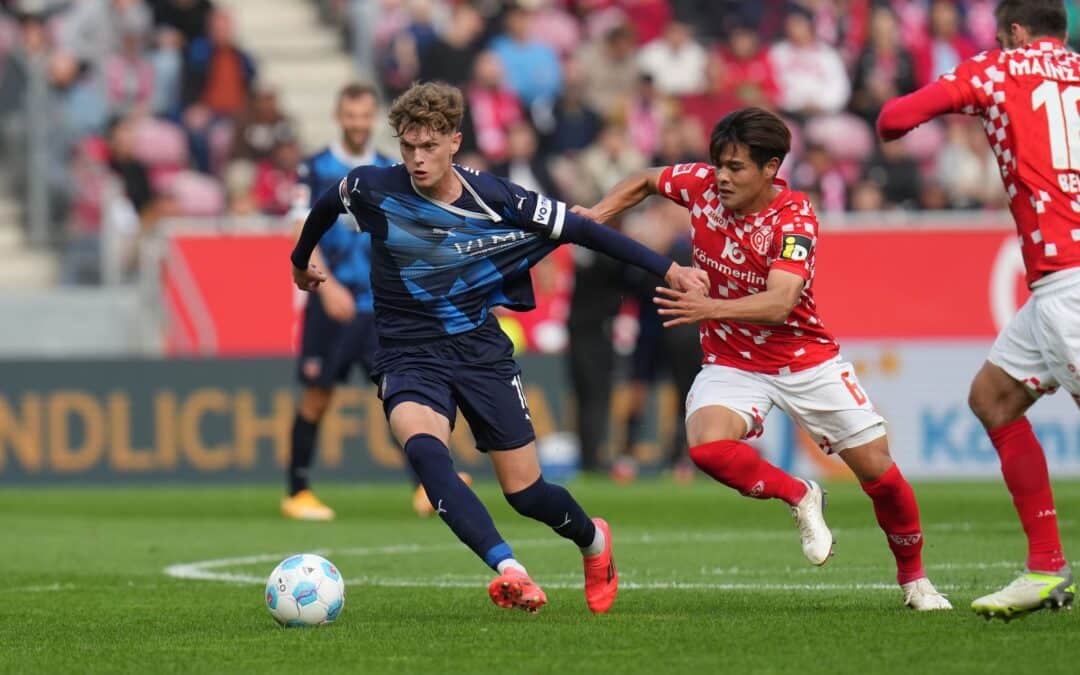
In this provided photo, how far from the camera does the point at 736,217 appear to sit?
26.0 ft

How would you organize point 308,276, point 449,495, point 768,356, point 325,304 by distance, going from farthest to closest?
point 325,304, point 308,276, point 768,356, point 449,495

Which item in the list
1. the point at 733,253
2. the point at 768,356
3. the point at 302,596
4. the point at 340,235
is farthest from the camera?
the point at 340,235

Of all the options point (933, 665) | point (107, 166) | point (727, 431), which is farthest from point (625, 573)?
point (107, 166)

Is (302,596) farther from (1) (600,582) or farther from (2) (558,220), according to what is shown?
(2) (558,220)

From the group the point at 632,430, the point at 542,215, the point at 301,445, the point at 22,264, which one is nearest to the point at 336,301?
the point at 301,445

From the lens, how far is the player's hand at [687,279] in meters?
7.41

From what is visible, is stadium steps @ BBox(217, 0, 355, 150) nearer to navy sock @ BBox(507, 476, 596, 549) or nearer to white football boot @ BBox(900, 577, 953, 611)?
navy sock @ BBox(507, 476, 596, 549)

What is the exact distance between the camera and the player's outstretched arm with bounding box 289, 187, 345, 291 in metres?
8.05

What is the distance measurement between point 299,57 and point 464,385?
1574 centimetres

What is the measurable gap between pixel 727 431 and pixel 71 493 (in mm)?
10019

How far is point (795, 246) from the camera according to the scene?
7648 millimetres

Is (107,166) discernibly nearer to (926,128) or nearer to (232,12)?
(232,12)

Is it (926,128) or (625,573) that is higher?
(926,128)

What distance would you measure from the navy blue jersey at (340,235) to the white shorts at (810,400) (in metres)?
5.01
